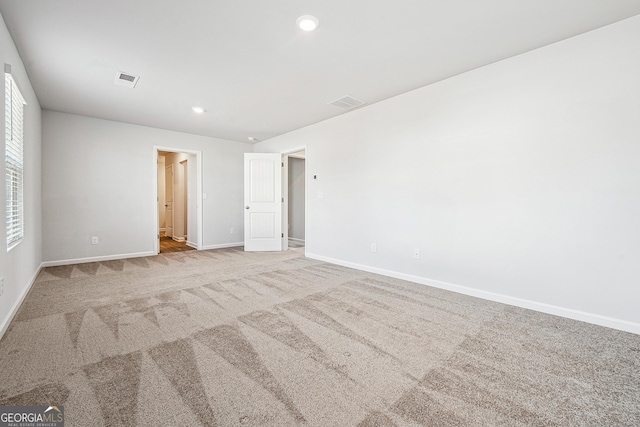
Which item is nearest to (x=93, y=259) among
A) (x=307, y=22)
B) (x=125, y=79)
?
(x=125, y=79)

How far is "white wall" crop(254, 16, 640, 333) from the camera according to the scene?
89.4 inches

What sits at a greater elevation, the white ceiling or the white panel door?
the white ceiling

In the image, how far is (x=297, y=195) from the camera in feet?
25.0

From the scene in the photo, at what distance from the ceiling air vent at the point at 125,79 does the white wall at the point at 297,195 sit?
4498 millimetres

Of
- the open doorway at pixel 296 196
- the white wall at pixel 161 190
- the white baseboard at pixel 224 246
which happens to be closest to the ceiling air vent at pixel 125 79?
the white baseboard at pixel 224 246

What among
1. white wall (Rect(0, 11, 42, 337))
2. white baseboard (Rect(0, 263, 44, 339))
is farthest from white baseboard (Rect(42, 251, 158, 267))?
white baseboard (Rect(0, 263, 44, 339))

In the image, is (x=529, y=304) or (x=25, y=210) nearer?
(x=529, y=304)

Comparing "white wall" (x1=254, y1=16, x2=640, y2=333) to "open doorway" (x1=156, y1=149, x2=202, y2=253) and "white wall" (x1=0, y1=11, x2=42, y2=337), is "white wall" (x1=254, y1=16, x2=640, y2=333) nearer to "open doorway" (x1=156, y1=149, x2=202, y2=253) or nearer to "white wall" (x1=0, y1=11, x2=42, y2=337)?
A: "white wall" (x1=0, y1=11, x2=42, y2=337)

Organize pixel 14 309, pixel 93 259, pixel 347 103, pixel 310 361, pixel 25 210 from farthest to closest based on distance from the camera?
pixel 93 259 < pixel 347 103 < pixel 25 210 < pixel 14 309 < pixel 310 361

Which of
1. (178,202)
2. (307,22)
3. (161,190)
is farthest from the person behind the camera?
(161,190)

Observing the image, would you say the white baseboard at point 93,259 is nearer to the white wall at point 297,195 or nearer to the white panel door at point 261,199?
the white panel door at point 261,199

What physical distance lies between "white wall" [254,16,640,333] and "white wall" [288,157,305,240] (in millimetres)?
3612

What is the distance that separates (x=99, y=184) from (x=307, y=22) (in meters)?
4.69

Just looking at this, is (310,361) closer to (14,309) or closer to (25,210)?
(14,309)
